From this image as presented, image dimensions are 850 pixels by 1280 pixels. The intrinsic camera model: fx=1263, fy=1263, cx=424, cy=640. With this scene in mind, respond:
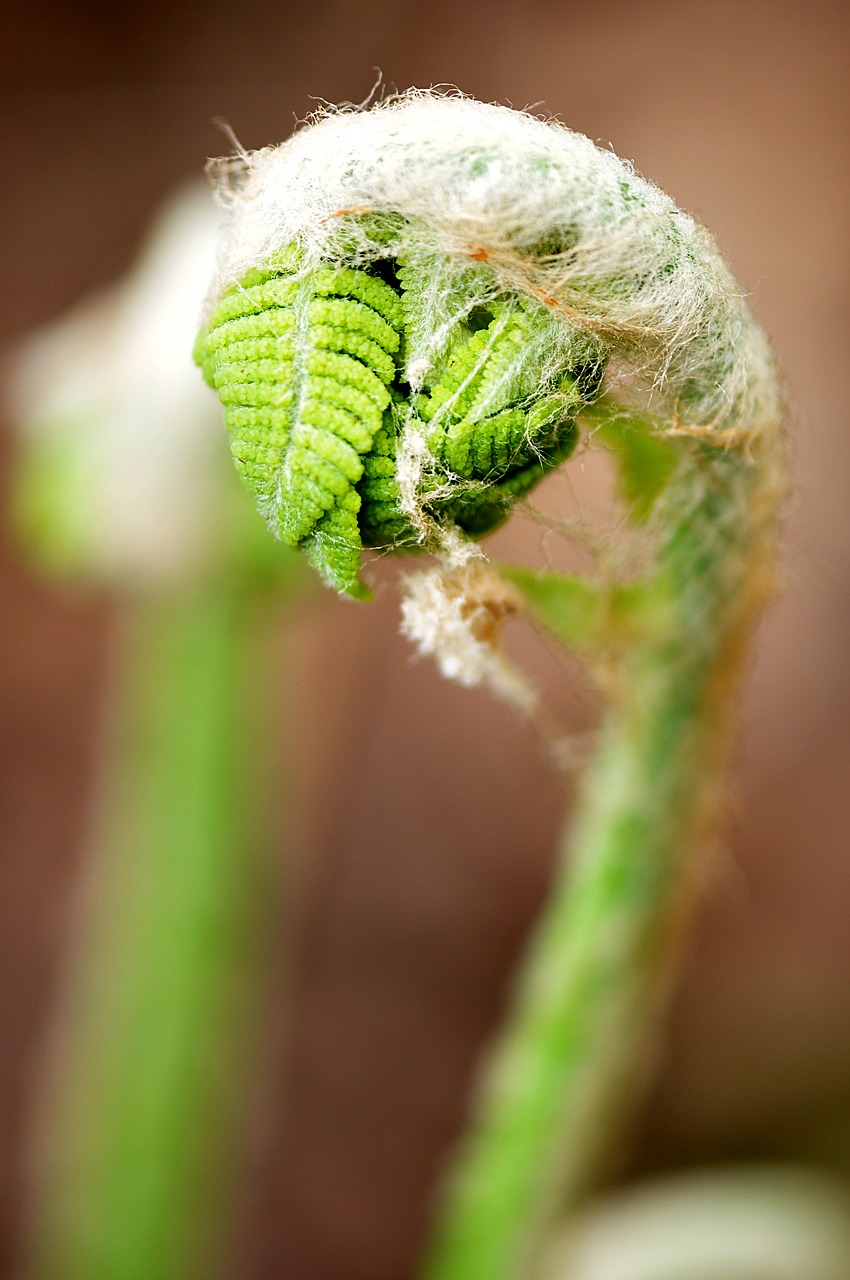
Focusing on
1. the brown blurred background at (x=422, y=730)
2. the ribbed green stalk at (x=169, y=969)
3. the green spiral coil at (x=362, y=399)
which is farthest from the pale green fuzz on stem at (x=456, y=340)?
the brown blurred background at (x=422, y=730)

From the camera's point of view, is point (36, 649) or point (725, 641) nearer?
point (725, 641)

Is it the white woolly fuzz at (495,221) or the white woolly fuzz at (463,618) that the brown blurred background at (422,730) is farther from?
the white woolly fuzz at (495,221)

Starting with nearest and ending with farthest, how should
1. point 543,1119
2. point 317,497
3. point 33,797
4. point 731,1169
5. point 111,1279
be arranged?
1. point 317,497
2. point 543,1119
3. point 111,1279
4. point 731,1169
5. point 33,797

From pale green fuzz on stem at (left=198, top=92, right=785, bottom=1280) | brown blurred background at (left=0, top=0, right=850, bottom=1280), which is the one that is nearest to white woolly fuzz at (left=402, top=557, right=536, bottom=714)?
pale green fuzz on stem at (left=198, top=92, right=785, bottom=1280)

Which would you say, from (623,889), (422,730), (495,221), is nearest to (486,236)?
(495,221)

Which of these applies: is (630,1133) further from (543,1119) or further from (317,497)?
(317,497)

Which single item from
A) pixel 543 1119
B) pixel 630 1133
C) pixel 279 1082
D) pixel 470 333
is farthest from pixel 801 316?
pixel 470 333

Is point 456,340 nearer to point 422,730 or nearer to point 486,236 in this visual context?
point 486,236
